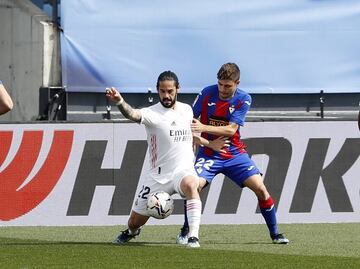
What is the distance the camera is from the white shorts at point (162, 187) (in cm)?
1248

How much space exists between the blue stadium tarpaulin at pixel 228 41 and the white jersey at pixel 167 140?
24.0 feet

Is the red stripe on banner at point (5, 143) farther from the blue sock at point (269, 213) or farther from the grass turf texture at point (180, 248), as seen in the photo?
the blue sock at point (269, 213)

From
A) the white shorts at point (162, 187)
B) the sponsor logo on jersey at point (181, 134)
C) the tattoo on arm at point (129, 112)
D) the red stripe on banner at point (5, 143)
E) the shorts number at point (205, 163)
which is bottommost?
the red stripe on banner at point (5, 143)

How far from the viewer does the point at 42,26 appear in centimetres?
1950

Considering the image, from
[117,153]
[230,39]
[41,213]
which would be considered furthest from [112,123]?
[230,39]

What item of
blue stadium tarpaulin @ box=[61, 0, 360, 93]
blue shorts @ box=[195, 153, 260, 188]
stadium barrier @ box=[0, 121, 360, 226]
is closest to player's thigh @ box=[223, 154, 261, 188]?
blue shorts @ box=[195, 153, 260, 188]

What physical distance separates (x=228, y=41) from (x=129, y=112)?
863 centimetres

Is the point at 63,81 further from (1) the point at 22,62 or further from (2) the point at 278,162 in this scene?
(2) the point at 278,162

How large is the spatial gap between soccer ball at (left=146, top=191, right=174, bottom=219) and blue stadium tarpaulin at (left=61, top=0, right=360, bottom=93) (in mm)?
7563

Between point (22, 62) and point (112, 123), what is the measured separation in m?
3.80

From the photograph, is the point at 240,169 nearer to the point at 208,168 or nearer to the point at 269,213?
the point at 208,168

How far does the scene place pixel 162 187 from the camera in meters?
12.6

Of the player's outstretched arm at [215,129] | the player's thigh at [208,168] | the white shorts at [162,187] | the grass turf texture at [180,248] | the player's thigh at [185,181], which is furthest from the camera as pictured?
the player's thigh at [208,168]

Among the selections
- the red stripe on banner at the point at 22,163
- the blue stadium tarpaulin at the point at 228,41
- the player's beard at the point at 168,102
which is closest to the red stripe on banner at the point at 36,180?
the red stripe on banner at the point at 22,163
